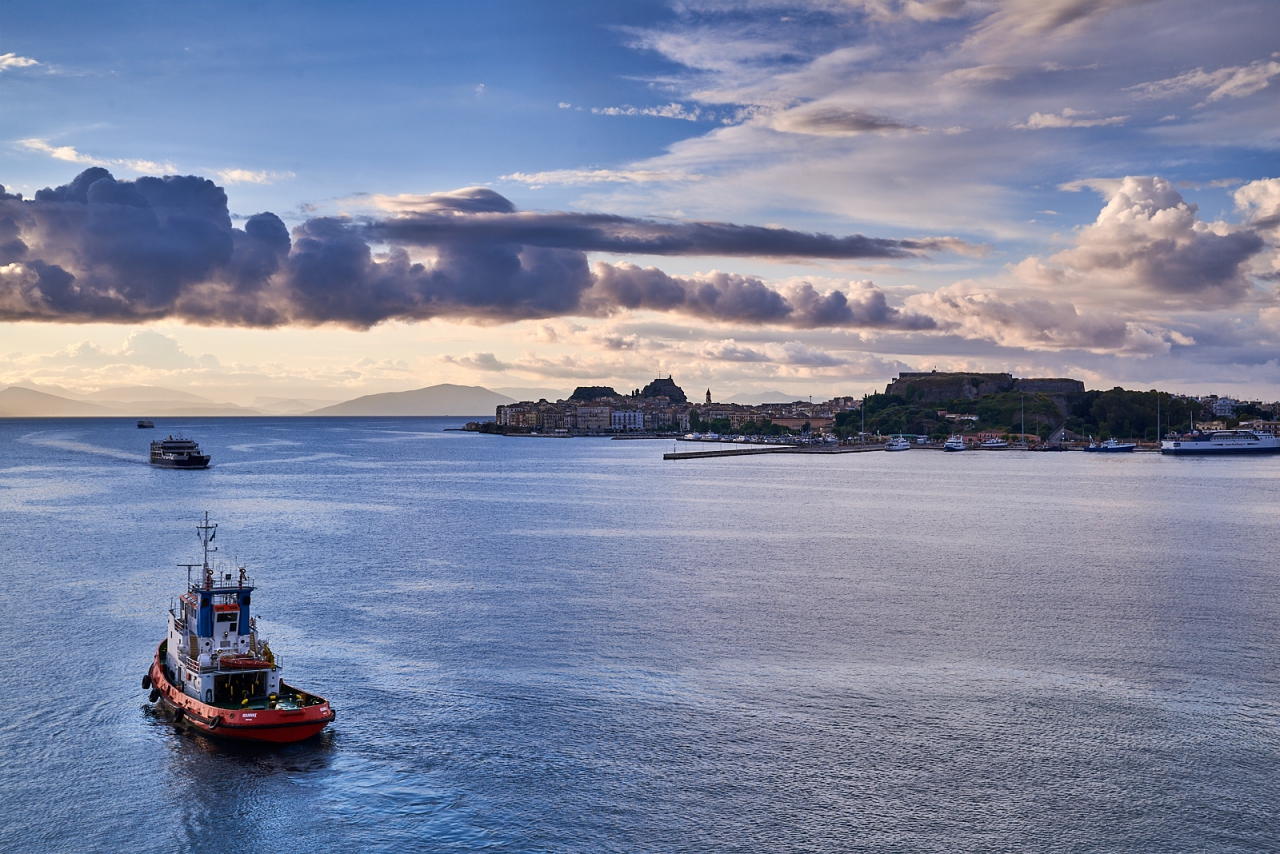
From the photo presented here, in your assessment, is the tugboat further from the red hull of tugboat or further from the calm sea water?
the calm sea water

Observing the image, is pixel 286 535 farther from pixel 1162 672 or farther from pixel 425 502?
pixel 1162 672

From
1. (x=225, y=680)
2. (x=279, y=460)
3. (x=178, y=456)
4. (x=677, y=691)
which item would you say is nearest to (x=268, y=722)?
(x=225, y=680)

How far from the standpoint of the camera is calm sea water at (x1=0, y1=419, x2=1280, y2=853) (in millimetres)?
24969

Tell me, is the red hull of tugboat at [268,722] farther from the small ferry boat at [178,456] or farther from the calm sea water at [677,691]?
the small ferry boat at [178,456]

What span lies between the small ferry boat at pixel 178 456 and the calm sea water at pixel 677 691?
7953cm

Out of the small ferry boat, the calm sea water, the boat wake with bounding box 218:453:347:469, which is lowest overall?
the calm sea water

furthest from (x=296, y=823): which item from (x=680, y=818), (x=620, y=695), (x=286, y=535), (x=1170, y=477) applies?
(x=1170, y=477)

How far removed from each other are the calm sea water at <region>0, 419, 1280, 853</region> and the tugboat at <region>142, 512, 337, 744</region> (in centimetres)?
80

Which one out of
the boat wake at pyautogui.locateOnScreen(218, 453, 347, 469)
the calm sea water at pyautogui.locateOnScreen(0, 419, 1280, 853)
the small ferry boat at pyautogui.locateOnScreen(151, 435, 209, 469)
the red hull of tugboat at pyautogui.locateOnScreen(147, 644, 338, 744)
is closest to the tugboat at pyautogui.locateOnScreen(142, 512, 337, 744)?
the red hull of tugboat at pyautogui.locateOnScreen(147, 644, 338, 744)

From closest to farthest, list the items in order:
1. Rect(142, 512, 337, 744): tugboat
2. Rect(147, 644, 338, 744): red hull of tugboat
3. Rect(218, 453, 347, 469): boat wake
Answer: Rect(147, 644, 338, 744): red hull of tugboat, Rect(142, 512, 337, 744): tugboat, Rect(218, 453, 347, 469): boat wake

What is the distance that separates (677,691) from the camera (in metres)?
34.3

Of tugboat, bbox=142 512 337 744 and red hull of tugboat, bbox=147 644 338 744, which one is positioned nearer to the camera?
red hull of tugboat, bbox=147 644 338 744

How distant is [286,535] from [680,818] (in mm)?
57697

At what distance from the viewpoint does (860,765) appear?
91.6 ft
